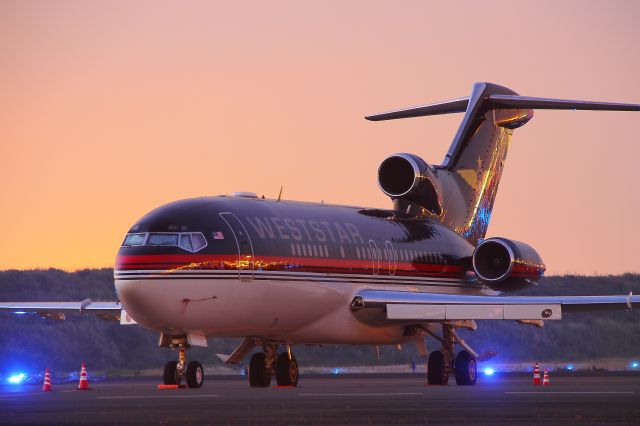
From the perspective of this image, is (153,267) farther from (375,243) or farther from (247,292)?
(375,243)

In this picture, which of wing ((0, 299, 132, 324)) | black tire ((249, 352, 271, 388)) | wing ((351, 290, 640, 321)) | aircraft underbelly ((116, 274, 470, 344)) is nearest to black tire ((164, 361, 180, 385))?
aircraft underbelly ((116, 274, 470, 344))

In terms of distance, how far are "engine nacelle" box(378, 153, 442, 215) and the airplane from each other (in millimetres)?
42

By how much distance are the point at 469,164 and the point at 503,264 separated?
16.6 ft

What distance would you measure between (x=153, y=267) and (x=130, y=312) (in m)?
1.21

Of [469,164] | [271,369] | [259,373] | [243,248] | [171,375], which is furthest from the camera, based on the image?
[469,164]

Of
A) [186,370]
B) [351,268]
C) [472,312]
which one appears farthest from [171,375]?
[472,312]

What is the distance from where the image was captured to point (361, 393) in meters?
28.9

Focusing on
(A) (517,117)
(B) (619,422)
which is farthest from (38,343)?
(B) (619,422)

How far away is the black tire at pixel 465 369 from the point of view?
36219 millimetres

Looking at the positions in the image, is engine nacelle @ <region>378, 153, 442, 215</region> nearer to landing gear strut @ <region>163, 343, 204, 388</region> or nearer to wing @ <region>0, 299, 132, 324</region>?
wing @ <region>0, 299, 132, 324</region>

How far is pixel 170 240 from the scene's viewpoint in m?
30.2

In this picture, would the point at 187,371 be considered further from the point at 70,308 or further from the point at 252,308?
the point at 70,308

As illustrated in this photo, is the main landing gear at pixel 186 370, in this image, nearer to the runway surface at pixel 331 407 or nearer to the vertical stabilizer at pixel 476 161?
the runway surface at pixel 331 407

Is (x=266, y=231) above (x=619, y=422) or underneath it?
above
